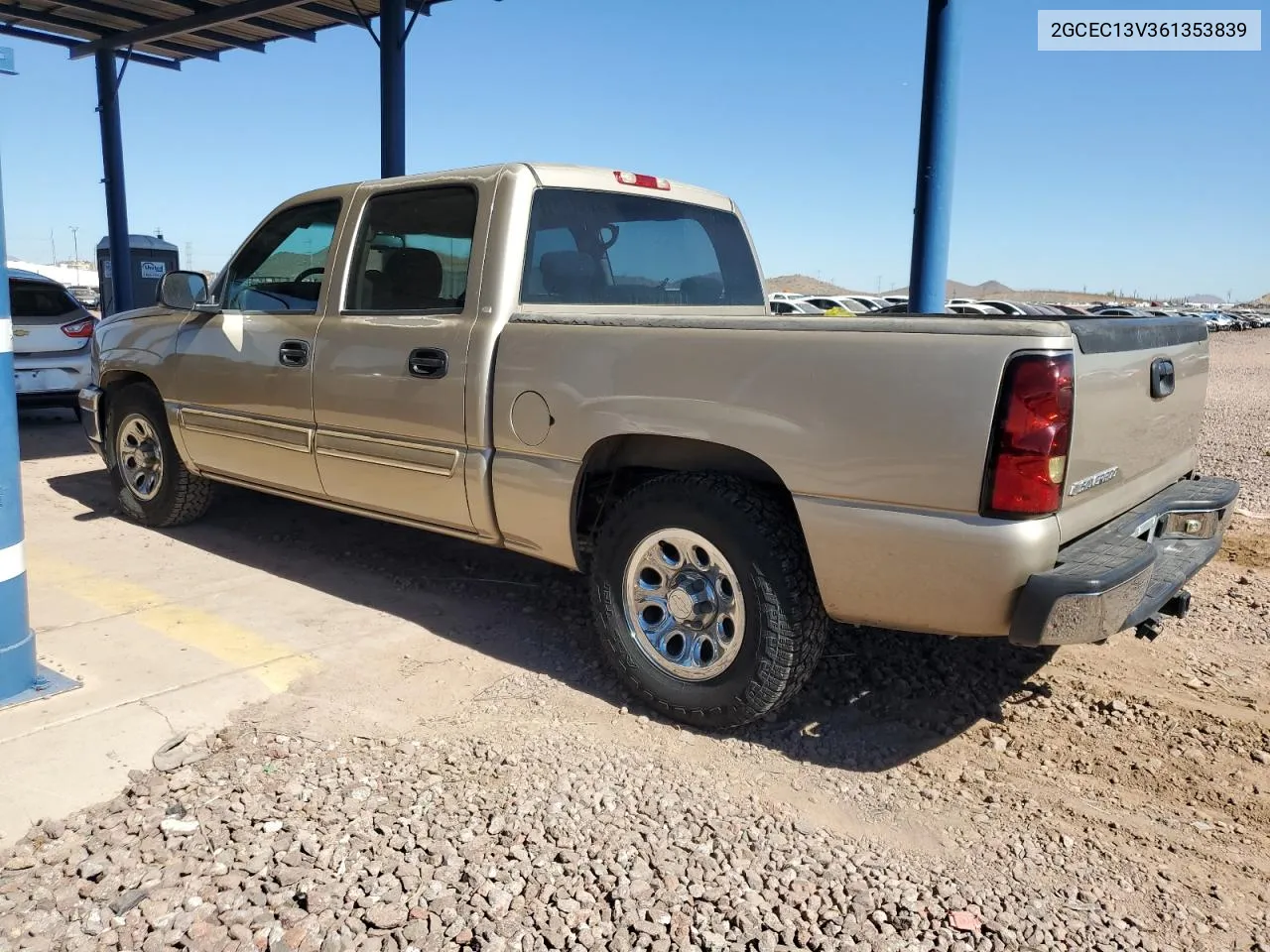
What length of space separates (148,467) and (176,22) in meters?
8.38

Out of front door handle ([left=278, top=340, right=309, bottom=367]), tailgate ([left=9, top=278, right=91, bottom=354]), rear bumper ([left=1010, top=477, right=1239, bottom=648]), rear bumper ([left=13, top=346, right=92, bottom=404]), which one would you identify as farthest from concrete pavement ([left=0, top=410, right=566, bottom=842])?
tailgate ([left=9, top=278, right=91, bottom=354])

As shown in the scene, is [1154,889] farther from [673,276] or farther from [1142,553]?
[673,276]

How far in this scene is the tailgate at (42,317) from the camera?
30.7 ft

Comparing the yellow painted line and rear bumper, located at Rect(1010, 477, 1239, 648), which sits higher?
rear bumper, located at Rect(1010, 477, 1239, 648)

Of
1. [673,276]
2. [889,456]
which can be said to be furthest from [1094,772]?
[673,276]

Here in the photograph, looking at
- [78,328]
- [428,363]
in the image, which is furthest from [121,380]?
[78,328]

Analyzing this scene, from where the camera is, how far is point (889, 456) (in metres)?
2.87

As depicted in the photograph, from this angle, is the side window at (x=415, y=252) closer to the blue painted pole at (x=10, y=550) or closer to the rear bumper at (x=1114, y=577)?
the blue painted pole at (x=10, y=550)

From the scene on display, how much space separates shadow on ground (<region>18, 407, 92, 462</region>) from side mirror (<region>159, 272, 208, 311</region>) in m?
3.70

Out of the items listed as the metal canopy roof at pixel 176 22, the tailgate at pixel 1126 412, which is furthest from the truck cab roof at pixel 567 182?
the metal canopy roof at pixel 176 22

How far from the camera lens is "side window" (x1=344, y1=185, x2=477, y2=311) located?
4.14 meters

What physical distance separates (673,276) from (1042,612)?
260cm

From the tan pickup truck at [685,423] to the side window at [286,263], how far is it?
17mm

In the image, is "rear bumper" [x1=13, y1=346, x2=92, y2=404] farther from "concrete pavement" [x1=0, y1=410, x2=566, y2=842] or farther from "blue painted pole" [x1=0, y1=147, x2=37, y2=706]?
"blue painted pole" [x1=0, y1=147, x2=37, y2=706]
